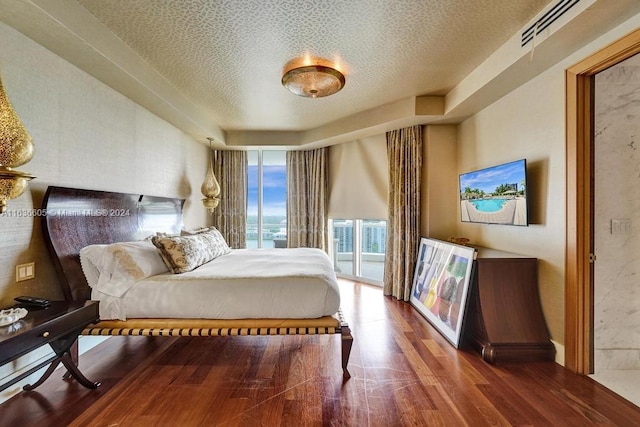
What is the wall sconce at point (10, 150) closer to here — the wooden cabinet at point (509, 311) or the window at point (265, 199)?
the wooden cabinet at point (509, 311)

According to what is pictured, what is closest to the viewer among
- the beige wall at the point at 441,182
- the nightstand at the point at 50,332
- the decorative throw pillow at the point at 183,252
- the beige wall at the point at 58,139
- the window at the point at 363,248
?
the nightstand at the point at 50,332

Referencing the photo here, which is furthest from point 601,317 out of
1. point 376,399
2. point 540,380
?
point 376,399

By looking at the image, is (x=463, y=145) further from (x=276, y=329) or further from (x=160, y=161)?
(x=160, y=161)

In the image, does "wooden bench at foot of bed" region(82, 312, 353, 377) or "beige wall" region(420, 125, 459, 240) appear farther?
"beige wall" region(420, 125, 459, 240)

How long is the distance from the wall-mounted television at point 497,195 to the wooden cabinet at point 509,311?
449 millimetres

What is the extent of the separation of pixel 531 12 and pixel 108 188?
3710 millimetres

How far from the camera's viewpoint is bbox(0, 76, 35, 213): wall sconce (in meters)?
1.58

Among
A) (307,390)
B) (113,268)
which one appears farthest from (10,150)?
(307,390)

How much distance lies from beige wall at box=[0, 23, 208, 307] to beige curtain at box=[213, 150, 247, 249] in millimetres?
1896

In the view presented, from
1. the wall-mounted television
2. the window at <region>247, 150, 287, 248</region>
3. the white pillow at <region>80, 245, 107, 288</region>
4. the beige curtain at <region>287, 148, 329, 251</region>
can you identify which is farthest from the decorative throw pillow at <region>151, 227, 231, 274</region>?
the wall-mounted television

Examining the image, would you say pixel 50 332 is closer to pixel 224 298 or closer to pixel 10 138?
pixel 224 298

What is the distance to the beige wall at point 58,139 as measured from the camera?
1891mm

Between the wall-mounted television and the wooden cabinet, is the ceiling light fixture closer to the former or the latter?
the wall-mounted television

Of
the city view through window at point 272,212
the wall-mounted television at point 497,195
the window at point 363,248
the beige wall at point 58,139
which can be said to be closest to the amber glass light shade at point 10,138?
the beige wall at point 58,139
